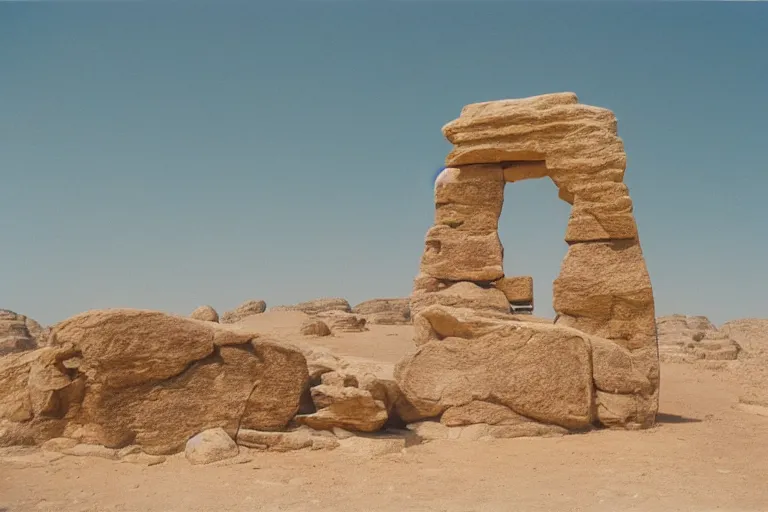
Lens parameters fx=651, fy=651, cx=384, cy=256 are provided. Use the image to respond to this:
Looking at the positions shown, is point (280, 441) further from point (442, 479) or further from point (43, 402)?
point (43, 402)

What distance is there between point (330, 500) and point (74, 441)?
9.27ft

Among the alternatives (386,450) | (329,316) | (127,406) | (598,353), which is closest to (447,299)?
(598,353)

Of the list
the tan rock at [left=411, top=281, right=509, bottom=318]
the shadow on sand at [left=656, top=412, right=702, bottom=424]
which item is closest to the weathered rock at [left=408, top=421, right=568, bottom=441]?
the shadow on sand at [left=656, top=412, right=702, bottom=424]

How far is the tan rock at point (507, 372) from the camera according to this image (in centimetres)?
740

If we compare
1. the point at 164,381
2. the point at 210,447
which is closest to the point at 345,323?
the point at 164,381

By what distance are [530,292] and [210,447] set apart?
6.53 meters

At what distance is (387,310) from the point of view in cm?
2611

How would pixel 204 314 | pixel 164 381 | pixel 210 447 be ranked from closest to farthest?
pixel 210 447
pixel 164 381
pixel 204 314

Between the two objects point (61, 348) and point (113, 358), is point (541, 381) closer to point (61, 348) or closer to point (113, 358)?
point (113, 358)

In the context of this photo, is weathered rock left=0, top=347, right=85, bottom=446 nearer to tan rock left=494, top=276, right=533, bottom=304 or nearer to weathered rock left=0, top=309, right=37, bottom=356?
tan rock left=494, top=276, right=533, bottom=304

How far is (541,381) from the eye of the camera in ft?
24.3

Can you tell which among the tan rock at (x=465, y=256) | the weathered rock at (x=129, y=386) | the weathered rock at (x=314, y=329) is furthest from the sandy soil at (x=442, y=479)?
the weathered rock at (x=314, y=329)

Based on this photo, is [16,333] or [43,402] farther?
[16,333]

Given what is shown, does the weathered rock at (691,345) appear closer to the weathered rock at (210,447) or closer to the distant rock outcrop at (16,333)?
the weathered rock at (210,447)
